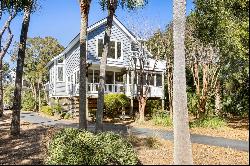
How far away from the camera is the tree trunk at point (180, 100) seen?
33.9ft

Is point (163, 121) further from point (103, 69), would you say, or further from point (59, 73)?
point (59, 73)

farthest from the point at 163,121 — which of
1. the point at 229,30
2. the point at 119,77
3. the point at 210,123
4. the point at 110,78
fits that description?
the point at 119,77

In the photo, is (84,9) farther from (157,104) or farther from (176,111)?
(157,104)

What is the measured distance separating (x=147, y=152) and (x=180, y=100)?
14.5ft

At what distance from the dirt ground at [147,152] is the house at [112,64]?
17.1 m

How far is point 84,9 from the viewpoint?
61.4ft

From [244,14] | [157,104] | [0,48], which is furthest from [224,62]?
[0,48]

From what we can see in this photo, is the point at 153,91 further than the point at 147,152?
Yes

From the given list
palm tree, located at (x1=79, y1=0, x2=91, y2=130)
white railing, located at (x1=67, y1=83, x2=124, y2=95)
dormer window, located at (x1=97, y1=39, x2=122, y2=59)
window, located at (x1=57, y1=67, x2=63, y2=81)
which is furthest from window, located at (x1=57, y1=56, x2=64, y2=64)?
palm tree, located at (x1=79, y1=0, x2=91, y2=130)

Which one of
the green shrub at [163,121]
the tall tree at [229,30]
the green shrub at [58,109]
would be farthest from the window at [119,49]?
the green shrub at [163,121]

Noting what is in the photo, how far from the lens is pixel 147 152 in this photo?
14578 millimetres

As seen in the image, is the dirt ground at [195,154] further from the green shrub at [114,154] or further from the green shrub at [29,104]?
the green shrub at [29,104]

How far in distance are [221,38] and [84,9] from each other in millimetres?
8009

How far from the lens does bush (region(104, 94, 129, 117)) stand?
3241 cm
